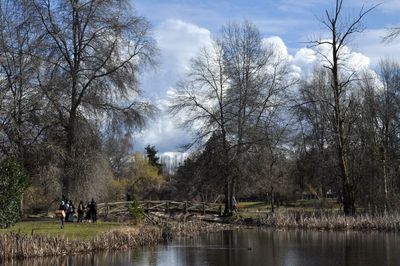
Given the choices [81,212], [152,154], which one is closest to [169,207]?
[81,212]

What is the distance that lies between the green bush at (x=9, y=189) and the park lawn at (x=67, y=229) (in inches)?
29.8

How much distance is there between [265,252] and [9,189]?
38.1 ft

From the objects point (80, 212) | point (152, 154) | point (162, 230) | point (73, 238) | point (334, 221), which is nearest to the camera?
point (73, 238)

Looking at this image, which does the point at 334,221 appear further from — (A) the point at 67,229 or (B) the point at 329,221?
(A) the point at 67,229

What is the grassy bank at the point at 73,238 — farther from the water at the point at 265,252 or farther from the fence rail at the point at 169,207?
the fence rail at the point at 169,207

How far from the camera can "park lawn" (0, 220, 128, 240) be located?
26.7 m

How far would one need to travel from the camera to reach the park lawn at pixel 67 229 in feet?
87.5

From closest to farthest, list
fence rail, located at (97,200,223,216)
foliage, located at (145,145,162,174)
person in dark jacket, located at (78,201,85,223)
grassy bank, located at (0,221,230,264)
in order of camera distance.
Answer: grassy bank, located at (0,221,230,264)
person in dark jacket, located at (78,201,85,223)
fence rail, located at (97,200,223,216)
foliage, located at (145,145,162,174)

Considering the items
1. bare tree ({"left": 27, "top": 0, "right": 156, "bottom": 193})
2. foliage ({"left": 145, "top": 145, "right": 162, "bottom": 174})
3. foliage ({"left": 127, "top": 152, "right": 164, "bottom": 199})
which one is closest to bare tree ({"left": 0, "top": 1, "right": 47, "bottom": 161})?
bare tree ({"left": 27, "top": 0, "right": 156, "bottom": 193})

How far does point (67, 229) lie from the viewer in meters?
29.3

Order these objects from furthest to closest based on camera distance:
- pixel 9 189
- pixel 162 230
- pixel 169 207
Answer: pixel 169 207
pixel 162 230
pixel 9 189

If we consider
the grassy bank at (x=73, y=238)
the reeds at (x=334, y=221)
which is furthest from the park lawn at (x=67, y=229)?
the reeds at (x=334, y=221)

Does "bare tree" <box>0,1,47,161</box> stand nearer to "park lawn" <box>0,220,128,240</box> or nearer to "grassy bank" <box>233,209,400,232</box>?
"park lawn" <box>0,220,128,240</box>

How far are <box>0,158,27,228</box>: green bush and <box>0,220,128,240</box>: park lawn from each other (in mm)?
758
